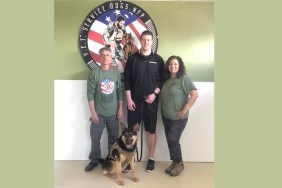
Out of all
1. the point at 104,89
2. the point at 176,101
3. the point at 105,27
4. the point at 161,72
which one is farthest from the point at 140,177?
the point at 105,27

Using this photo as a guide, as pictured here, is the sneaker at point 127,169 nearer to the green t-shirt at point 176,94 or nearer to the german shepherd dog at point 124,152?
the german shepherd dog at point 124,152

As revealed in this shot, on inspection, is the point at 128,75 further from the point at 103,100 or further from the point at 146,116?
the point at 146,116

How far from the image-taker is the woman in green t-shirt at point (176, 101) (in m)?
2.90

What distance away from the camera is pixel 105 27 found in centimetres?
321

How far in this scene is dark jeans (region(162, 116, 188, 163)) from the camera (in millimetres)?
2961

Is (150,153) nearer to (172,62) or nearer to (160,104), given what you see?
(160,104)

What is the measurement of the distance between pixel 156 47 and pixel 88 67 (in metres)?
0.86

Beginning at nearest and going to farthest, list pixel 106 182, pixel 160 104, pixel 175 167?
pixel 106 182 → pixel 175 167 → pixel 160 104

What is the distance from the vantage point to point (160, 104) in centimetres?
320

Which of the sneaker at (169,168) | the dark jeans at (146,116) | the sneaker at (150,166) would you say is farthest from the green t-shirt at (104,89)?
the sneaker at (169,168)

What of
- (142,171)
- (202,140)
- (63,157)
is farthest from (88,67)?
(202,140)

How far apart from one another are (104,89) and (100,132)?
1.66 feet

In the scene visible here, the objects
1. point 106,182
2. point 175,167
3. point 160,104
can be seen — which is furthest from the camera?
point 160,104

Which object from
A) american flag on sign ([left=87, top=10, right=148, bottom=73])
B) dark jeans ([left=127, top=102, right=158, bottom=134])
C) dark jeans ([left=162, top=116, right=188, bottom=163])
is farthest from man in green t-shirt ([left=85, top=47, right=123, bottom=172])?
dark jeans ([left=162, top=116, right=188, bottom=163])
